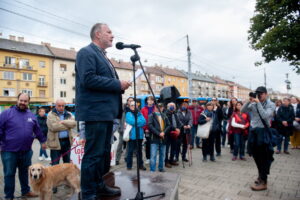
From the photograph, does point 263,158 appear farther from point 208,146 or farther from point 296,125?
point 296,125

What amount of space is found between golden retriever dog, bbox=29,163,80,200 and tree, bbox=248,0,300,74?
16384mm

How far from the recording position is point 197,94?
79688 mm

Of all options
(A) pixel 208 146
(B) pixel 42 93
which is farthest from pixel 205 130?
(B) pixel 42 93

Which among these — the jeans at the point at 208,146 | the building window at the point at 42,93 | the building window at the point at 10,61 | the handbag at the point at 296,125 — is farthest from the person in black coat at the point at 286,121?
the building window at the point at 10,61

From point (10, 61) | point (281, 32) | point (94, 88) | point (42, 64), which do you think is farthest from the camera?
point (42, 64)

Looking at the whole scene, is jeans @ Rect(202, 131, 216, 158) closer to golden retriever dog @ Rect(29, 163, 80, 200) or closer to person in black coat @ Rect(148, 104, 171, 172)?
person in black coat @ Rect(148, 104, 171, 172)

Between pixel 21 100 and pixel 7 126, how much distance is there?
0.54 m

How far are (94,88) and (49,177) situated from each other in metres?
2.54

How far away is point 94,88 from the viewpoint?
221 centimetres

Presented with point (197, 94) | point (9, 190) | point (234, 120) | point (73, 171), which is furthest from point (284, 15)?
point (197, 94)

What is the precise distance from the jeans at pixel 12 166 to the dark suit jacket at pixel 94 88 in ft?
8.37

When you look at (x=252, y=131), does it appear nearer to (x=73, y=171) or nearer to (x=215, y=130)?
(x=215, y=130)

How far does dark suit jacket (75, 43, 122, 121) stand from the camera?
2209 millimetres

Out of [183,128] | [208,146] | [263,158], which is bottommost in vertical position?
[208,146]
